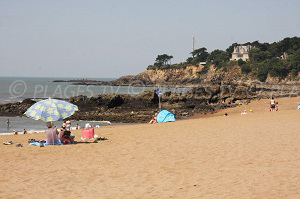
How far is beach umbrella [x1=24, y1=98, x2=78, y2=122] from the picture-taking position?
1455 cm

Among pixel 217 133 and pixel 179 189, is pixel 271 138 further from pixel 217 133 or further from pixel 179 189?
pixel 179 189

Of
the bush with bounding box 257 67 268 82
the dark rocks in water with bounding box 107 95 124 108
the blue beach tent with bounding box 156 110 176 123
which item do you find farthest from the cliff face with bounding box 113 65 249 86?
the blue beach tent with bounding box 156 110 176 123

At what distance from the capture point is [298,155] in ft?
37.3

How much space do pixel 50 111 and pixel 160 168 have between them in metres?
5.90

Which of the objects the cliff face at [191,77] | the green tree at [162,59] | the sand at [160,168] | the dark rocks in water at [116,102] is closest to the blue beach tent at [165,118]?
the sand at [160,168]

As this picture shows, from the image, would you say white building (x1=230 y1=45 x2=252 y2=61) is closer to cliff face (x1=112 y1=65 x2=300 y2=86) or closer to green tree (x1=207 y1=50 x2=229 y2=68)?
green tree (x1=207 y1=50 x2=229 y2=68)

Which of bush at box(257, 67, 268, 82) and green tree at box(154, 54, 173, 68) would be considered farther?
green tree at box(154, 54, 173, 68)

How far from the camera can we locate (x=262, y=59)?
129500 mm

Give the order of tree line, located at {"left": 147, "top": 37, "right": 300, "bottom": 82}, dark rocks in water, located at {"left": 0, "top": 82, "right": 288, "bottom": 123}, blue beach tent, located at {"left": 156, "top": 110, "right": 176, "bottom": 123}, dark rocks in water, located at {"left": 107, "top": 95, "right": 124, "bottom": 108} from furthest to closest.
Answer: tree line, located at {"left": 147, "top": 37, "right": 300, "bottom": 82} → dark rocks in water, located at {"left": 107, "top": 95, "right": 124, "bottom": 108} → dark rocks in water, located at {"left": 0, "top": 82, "right": 288, "bottom": 123} → blue beach tent, located at {"left": 156, "top": 110, "right": 176, "bottom": 123}

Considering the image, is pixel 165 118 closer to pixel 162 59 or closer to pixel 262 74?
pixel 262 74

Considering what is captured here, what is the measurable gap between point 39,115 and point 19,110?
3193 cm

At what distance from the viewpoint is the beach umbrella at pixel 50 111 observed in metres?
14.6

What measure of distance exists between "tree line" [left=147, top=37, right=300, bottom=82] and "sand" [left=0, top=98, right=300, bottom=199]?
329ft

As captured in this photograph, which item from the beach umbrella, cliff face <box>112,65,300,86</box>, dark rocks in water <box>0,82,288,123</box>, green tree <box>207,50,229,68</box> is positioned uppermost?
green tree <box>207,50,229,68</box>
